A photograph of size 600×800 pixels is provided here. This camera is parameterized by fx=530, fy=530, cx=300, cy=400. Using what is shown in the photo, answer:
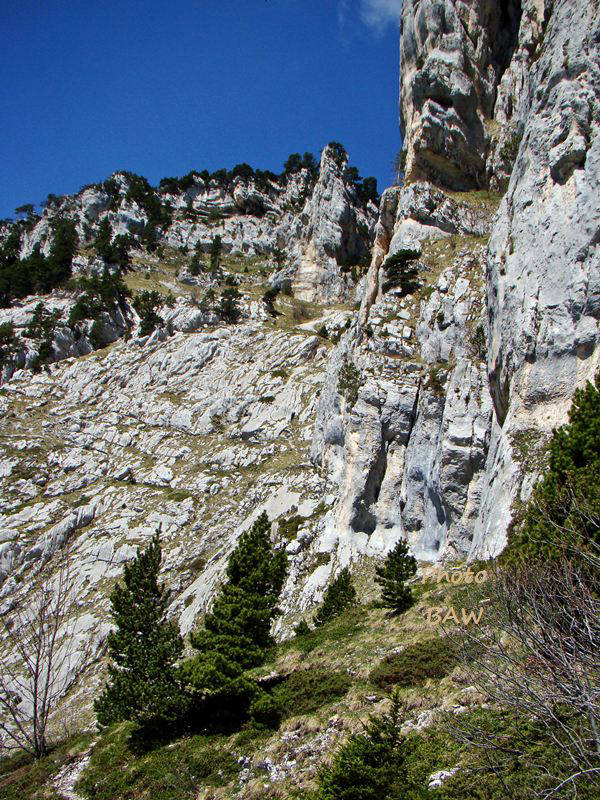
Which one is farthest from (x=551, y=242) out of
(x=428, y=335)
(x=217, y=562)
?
(x=217, y=562)

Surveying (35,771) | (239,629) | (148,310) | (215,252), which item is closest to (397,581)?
(239,629)

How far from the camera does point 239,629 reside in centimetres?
2052

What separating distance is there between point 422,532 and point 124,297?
233ft

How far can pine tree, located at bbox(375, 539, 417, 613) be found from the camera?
24578mm

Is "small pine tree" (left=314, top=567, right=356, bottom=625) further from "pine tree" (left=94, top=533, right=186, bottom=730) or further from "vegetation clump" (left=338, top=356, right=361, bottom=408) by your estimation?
"vegetation clump" (left=338, top=356, right=361, bottom=408)

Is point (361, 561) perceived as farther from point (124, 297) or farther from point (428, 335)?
point (124, 297)

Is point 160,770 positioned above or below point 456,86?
below

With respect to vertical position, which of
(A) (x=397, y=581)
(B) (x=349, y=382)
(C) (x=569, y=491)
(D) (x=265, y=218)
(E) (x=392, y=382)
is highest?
(D) (x=265, y=218)

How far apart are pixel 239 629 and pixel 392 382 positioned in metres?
A: 26.3

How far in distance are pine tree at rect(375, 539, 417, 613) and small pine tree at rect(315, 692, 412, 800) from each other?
48.6 feet

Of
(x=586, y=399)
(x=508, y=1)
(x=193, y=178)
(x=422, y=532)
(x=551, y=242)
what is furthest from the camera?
(x=193, y=178)

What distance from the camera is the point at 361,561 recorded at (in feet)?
127

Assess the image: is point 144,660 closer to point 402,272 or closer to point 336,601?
point 336,601

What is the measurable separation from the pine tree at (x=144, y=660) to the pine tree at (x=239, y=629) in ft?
4.11
